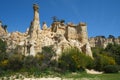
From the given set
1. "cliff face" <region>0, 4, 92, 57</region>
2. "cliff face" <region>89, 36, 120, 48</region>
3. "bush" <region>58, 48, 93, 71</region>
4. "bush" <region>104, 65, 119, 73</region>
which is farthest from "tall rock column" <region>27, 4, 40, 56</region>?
"cliff face" <region>89, 36, 120, 48</region>

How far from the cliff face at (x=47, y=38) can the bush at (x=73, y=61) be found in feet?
7.85

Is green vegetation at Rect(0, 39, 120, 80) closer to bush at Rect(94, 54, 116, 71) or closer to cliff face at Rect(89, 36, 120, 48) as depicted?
bush at Rect(94, 54, 116, 71)

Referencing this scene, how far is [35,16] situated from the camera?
6109 centimetres

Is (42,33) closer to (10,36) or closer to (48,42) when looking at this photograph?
(48,42)

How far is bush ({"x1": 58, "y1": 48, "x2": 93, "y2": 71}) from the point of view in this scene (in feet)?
157

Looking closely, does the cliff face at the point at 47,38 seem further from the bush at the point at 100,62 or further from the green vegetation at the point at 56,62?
the bush at the point at 100,62

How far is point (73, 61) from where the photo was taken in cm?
4869

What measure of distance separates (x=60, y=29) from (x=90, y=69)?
18.6 m

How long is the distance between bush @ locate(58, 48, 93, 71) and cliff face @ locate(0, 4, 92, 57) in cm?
239

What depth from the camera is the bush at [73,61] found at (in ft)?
157

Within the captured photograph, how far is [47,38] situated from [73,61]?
507 inches

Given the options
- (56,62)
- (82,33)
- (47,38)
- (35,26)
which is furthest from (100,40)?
(56,62)

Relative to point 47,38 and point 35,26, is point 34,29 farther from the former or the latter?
point 47,38

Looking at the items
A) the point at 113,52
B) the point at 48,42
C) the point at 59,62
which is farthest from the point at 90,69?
the point at 113,52
